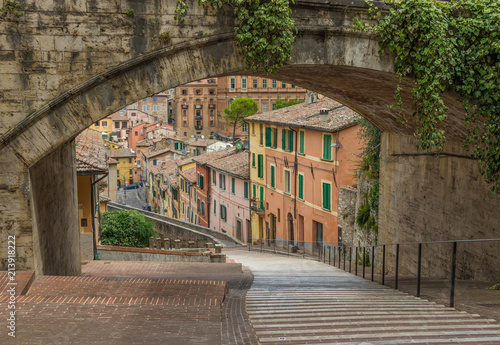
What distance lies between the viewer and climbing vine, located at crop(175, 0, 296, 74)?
7.52 m

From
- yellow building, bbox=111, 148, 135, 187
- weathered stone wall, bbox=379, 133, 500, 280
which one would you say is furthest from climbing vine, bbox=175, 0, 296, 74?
yellow building, bbox=111, 148, 135, 187

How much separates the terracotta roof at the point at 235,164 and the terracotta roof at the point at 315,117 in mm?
3500

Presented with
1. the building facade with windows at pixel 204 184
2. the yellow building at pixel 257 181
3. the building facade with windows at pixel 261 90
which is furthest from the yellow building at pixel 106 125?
the yellow building at pixel 257 181

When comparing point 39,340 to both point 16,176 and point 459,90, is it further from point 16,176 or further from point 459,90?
point 459,90

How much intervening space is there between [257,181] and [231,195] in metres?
3.33

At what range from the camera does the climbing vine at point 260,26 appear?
752cm

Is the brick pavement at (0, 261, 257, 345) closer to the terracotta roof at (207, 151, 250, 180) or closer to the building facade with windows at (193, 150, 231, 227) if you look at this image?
the terracotta roof at (207, 151, 250, 180)

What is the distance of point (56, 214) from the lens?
9938 mm

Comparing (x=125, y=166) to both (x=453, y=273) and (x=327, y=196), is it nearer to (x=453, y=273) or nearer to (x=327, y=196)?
(x=327, y=196)

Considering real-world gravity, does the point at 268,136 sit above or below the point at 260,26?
below

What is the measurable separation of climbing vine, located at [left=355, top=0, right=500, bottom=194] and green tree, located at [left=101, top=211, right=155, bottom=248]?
1742 cm

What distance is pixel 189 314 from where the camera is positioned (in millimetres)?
6109

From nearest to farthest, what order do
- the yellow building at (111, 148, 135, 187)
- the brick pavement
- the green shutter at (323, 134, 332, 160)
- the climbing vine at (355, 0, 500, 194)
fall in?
the brick pavement, the climbing vine at (355, 0, 500, 194), the green shutter at (323, 134, 332, 160), the yellow building at (111, 148, 135, 187)

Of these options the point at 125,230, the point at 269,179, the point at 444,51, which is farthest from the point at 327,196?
the point at 444,51
